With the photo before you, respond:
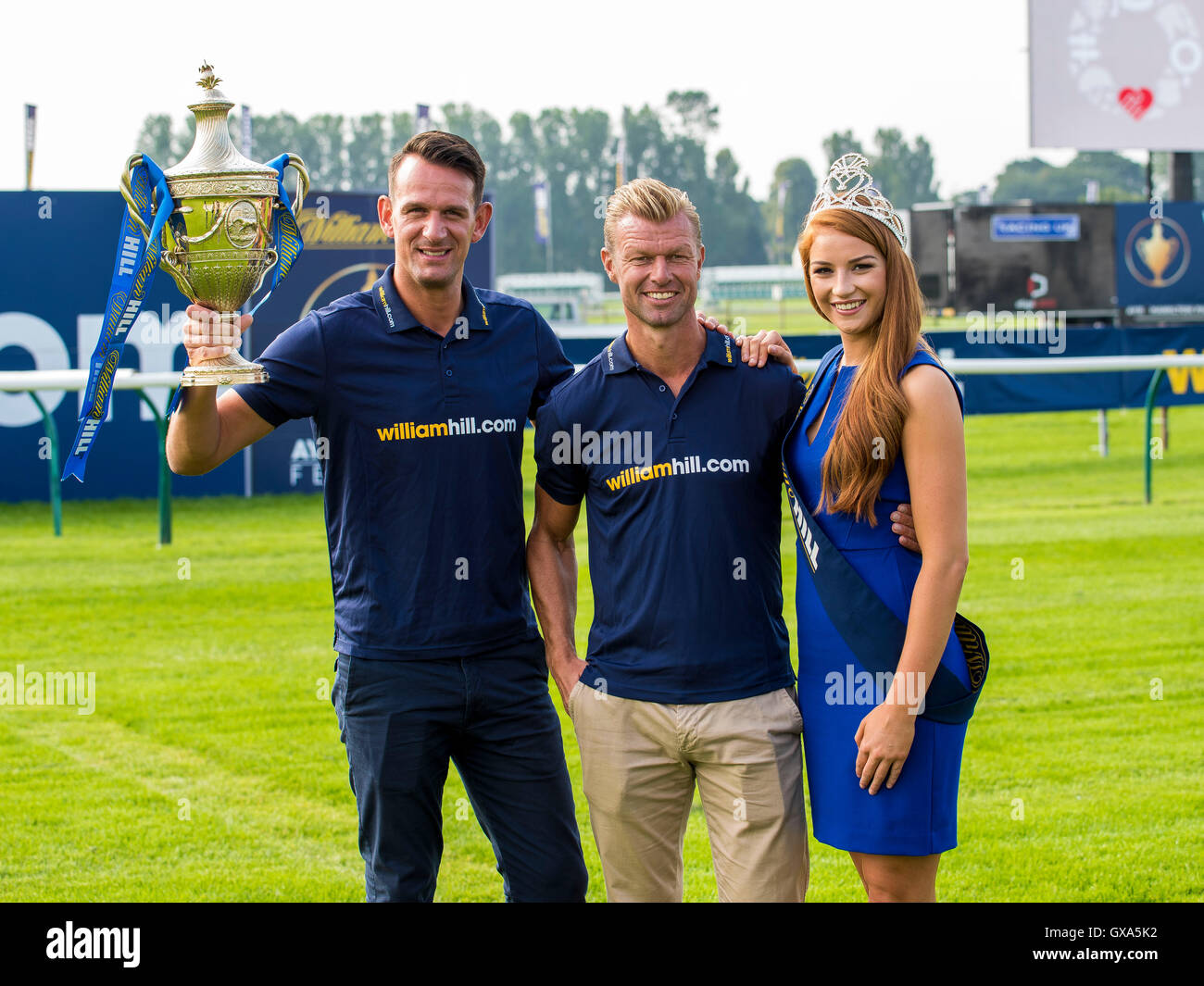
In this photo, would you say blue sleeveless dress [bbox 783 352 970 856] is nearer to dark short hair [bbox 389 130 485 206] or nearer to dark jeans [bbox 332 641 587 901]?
dark jeans [bbox 332 641 587 901]

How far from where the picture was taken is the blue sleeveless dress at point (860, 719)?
286cm

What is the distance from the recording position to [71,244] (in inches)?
486

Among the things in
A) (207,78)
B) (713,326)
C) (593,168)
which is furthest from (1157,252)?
(593,168)

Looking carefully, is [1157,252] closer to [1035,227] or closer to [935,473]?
[1035,227]

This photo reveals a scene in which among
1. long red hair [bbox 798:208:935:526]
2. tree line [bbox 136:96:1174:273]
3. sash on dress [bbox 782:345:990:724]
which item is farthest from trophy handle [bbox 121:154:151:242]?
tree line [bbox 136:96:1174:273]

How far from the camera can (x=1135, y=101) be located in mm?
19109

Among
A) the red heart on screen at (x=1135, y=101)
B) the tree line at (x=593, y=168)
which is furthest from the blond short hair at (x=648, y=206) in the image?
the tree line at (x=593, y=168)

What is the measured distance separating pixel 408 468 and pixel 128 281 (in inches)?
30.2

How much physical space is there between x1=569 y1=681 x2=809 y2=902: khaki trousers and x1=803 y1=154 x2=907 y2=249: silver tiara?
1083mm

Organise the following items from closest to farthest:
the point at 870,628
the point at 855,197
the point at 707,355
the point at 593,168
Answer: the point at 870,628 < the point at 855,197 < the point at 707,355 < the point at 593,168

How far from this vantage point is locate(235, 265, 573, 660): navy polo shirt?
126 inches

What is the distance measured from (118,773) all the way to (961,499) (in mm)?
3987

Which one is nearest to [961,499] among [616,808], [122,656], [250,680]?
[616,808]
